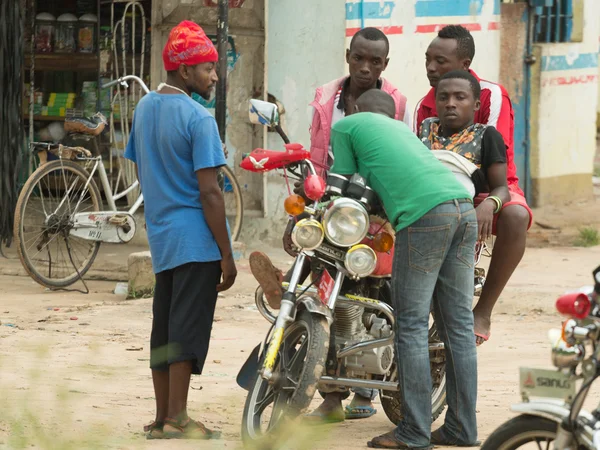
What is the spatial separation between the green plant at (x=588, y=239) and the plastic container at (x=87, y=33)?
5.19 meters

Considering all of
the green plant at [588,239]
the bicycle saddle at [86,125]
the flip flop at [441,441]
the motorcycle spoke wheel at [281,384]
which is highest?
the bicycle saddle at [86,125]

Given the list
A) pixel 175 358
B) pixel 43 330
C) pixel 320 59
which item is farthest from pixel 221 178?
pixel 175 358

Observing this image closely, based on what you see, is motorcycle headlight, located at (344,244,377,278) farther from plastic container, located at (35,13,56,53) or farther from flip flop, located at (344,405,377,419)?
plastic container, located at (35,13,56,53)

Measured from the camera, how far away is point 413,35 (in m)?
10.6

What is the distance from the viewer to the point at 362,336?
493 centimetres

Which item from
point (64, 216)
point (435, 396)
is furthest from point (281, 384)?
point (64, 216)

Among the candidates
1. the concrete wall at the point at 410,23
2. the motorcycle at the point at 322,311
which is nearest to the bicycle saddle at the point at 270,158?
the motorcycle at the point at 322,311

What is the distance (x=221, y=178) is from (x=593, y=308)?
6295mm

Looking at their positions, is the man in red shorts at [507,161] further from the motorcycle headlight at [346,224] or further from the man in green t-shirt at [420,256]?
the motorcycle headlight at [346,224]

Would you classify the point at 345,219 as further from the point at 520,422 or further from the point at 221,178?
the point at 221,178

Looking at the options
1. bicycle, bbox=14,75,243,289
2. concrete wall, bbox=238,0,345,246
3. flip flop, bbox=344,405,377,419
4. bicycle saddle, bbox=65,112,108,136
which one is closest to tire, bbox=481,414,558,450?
flip flop, bbox=344,405,377,419

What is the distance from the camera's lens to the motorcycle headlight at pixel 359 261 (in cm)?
468

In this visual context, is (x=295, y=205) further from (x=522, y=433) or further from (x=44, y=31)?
(x=44, y=31)

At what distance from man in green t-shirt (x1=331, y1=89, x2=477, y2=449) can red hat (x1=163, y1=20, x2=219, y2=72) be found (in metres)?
0.65
